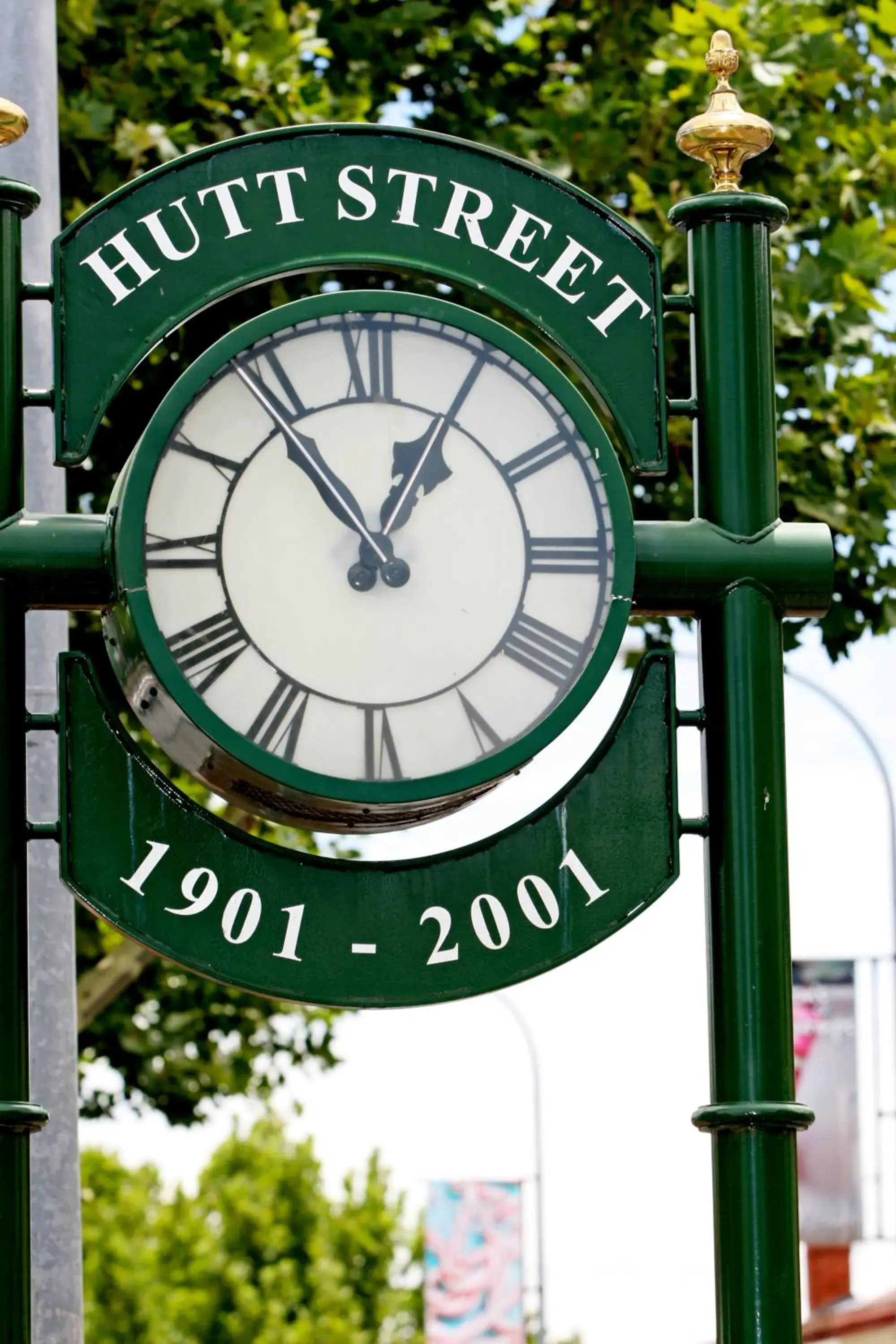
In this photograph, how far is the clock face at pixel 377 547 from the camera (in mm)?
4277

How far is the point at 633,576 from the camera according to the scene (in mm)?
4418

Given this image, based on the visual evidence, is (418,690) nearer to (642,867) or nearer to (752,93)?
(642,867)

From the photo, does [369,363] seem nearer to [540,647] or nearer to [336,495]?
[336,495]

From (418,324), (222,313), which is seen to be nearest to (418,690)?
(418,324)

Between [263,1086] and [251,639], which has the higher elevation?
[251,639]

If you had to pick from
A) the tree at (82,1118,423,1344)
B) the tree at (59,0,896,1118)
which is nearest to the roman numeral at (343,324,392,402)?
the tree at (59,0,896,1118)

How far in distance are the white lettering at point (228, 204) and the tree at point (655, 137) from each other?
484cm

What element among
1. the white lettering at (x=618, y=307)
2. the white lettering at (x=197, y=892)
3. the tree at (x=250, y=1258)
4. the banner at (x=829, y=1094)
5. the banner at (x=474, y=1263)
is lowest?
the tree at (x=250, y=1258)

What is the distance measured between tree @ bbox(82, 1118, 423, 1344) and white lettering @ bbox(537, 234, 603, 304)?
37.8 meters

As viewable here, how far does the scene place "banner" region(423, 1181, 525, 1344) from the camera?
79.0 ft

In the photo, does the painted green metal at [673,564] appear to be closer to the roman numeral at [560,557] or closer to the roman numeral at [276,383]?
the roman numeral at [560,557]

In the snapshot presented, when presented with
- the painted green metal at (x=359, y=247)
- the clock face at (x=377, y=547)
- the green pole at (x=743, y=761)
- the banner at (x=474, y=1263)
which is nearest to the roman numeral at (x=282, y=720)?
the clock face at (x=377, y=547)

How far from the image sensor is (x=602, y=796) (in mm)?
4430

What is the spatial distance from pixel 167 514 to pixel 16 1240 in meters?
1.24
